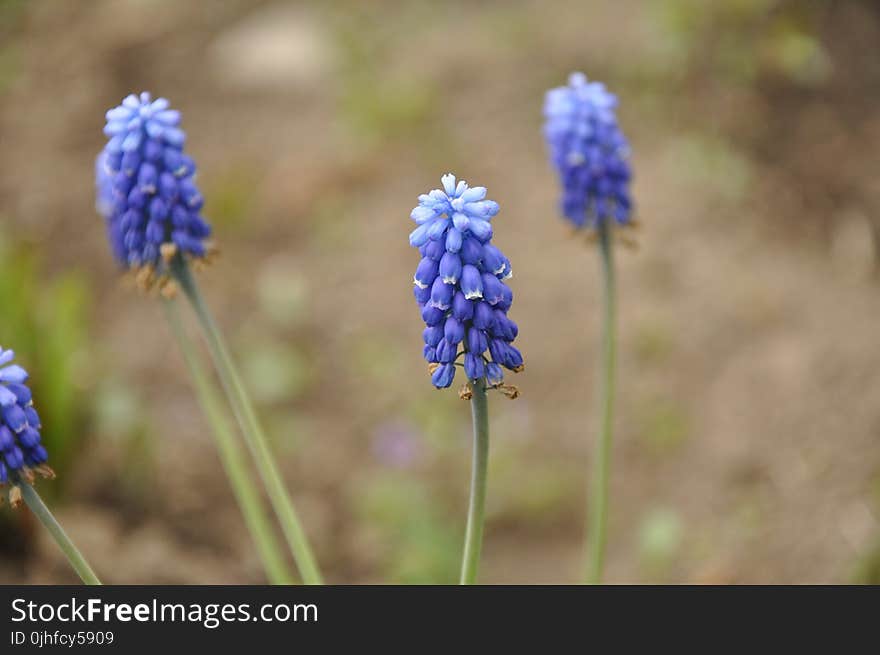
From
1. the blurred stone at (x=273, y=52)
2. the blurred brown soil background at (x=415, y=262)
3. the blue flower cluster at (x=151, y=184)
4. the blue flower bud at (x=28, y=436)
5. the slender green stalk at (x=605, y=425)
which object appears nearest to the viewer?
the blue flower bud at (x=28, y=436)

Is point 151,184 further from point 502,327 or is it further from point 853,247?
point 853,247

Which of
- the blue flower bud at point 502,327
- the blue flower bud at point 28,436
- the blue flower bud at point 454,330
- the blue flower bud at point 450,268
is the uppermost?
the blue flower bud at point 450,268

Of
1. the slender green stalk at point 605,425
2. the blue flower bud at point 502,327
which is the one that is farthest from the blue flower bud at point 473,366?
the slender green stalk at point 605,425

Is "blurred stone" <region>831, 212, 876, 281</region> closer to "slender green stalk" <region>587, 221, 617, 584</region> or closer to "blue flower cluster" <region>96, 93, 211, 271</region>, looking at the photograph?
"slender green stalk" <region>587, 221, 617, 584</region>

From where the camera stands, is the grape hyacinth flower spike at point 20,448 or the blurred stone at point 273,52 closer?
the grape hyacinth flower spike at point 20,448

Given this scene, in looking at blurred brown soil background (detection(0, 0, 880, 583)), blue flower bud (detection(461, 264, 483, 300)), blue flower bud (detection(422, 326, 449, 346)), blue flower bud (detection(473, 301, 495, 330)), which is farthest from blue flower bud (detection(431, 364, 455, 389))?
blurred brown soil background (detection(0, 0, 880, 583))

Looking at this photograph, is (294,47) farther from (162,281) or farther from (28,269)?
(162,281)

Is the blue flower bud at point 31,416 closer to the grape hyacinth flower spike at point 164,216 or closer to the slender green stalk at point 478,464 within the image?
the grape hyacinth flower spike at point 164,216
